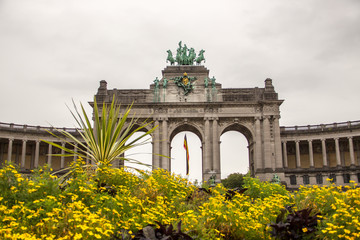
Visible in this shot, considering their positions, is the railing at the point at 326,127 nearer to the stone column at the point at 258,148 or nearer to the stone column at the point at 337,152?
the stone column at the point at 337,152

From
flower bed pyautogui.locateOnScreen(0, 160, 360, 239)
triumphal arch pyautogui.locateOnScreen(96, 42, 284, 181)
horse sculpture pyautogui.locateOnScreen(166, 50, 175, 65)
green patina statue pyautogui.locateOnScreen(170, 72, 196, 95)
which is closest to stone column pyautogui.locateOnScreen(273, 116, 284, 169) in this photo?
triumphal arch pyautogui.locateOnScreen(96, 42, 284, 181)

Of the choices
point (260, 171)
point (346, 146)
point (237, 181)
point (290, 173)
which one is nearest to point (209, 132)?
point (260, 171)

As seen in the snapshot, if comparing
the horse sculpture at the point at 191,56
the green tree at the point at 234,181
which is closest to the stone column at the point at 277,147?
the horse sculpture at the point at 191,56

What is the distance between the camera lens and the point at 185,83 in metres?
59.9

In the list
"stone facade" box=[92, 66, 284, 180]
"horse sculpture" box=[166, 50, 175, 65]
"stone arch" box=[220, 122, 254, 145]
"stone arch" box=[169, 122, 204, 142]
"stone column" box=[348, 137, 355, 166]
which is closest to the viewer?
"stone facade" box=[92, 66, 284, 180]

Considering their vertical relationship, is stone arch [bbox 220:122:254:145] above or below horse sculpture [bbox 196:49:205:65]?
below

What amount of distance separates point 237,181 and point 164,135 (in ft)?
120

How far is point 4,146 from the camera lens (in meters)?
67.0

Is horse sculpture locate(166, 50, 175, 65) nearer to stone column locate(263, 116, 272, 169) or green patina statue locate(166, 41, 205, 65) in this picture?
green patina statue locate(166, 41, 205, 65)

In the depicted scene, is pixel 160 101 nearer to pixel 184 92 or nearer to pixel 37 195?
pixel 184 92

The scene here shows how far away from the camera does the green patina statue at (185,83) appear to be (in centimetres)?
5984

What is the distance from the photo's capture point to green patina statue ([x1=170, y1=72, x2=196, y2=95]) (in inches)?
2356

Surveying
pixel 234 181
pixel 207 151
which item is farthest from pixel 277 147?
pixel 234 181

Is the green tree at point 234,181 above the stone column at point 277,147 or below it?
below
